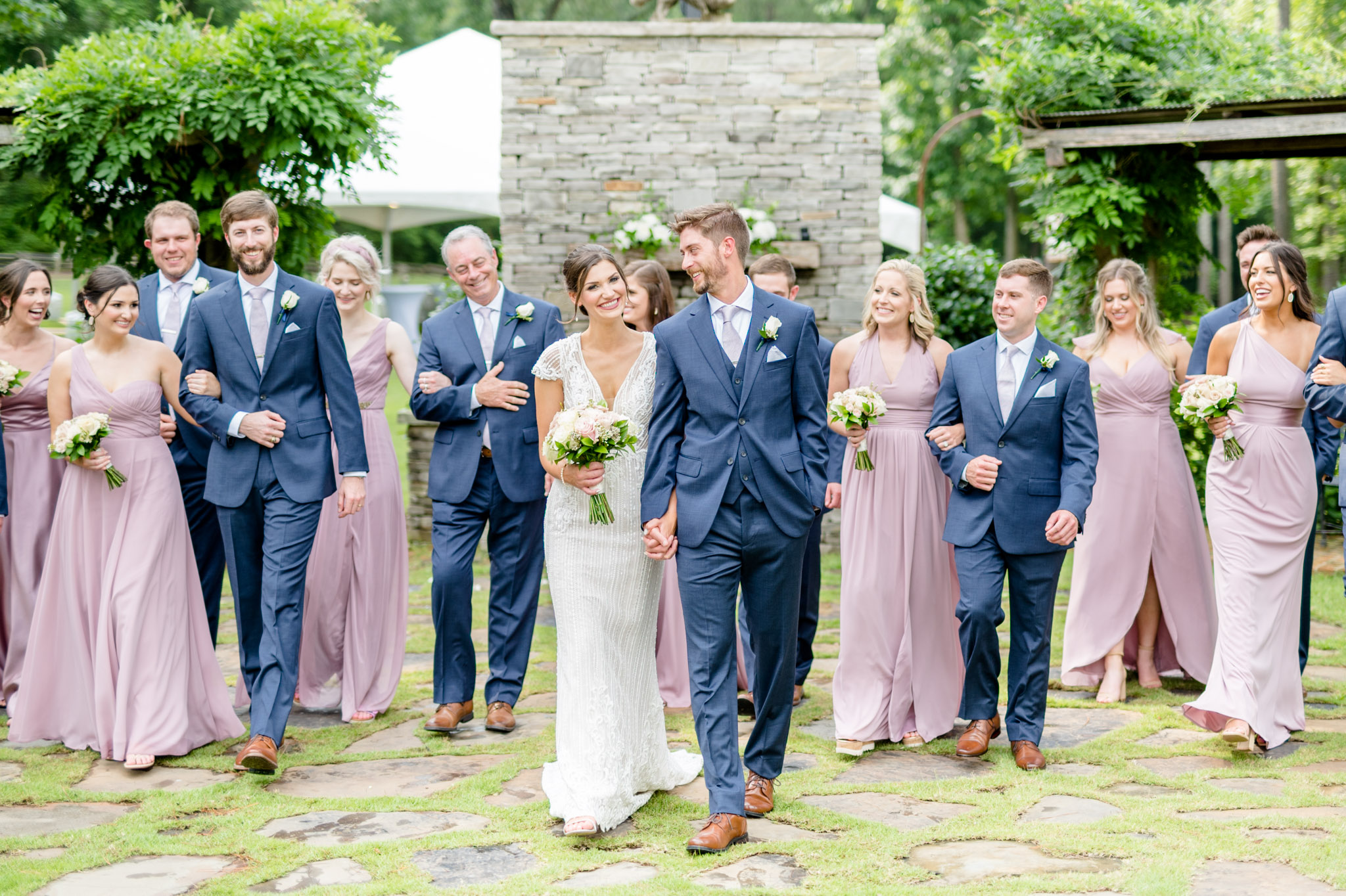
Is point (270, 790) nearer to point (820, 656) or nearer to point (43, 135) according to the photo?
point (820, 656)

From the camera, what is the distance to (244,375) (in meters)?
5.54

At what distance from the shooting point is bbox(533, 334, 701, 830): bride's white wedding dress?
4586 mm

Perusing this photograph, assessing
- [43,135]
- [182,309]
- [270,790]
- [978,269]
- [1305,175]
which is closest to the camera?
[270,790]

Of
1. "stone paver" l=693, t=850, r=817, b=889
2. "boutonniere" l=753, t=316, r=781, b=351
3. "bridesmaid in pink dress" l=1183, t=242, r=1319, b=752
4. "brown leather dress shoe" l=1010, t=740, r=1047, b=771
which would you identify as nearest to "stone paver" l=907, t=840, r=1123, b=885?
"stone paver" l=693, t=850, r=817, b=889

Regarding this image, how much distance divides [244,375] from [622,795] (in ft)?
8.18

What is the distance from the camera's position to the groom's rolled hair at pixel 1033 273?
17.7 ft

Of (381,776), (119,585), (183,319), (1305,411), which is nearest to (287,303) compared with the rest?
(183,319)

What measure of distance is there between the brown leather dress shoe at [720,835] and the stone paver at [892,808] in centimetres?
53

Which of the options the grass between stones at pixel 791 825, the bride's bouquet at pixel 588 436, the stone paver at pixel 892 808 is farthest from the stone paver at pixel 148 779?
the stone paver at pixel 892 808

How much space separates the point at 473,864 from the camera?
416 centimetres

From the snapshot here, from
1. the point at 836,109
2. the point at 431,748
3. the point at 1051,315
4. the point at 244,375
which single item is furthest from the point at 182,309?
the point at 1051,315

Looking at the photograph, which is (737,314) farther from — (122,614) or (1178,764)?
(122,614)

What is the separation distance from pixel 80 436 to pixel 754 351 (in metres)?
3.03

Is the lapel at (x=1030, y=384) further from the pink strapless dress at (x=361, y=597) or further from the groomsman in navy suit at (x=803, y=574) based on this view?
the pink strapless dress at (x=361, y=597)
